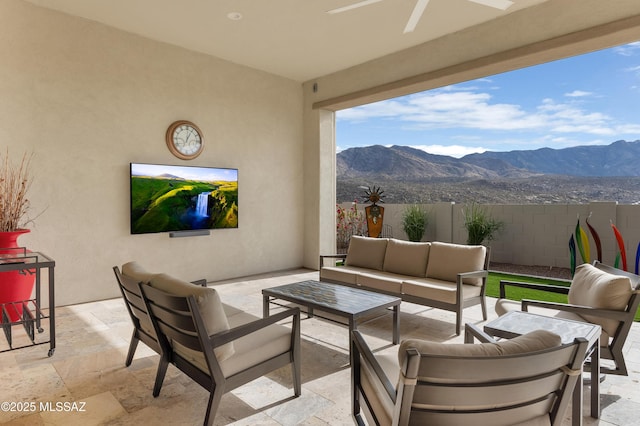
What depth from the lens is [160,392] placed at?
260cm

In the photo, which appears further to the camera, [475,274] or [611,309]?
[475,274]

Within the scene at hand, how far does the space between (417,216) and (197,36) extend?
579 cm

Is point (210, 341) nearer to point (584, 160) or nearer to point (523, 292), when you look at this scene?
point (523, 292)

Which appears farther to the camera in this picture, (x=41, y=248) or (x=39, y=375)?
(x=41, y=248)

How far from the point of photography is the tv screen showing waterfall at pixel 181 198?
17.1 feet

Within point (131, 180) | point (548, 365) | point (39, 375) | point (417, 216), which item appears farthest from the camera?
point (417, 216)

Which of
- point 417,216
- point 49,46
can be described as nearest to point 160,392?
point 49,46

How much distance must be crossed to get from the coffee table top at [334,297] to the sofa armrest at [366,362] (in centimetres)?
109

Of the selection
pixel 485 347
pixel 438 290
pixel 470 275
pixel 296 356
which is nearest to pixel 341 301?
pixel 296 356

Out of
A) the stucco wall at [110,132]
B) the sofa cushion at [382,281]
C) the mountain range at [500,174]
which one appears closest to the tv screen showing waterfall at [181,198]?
the stucco wall at [110,132]

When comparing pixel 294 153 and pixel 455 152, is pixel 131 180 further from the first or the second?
pixel 455 152

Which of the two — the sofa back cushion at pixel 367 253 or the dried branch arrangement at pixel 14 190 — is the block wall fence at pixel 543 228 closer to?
the sofa back cushion at pixel 367 253

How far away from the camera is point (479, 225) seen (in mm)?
7617

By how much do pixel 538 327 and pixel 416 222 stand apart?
633cm
